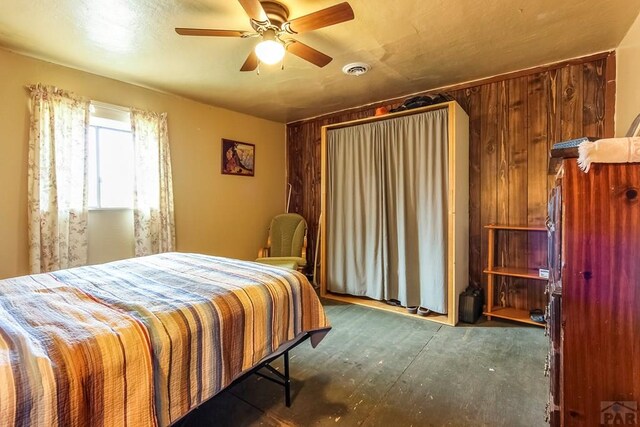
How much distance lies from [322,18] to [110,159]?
2488 mm

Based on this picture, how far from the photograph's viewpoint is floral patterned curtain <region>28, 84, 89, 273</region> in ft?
8.05

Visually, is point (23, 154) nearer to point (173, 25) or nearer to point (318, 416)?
point (173, 25)

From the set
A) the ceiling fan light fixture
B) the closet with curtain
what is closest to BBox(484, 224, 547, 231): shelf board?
the closet with curtain

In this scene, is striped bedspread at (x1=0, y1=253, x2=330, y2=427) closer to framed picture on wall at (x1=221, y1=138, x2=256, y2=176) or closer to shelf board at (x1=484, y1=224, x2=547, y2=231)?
shelf board at (x1=484, y1=224, x2=547, y2=231)

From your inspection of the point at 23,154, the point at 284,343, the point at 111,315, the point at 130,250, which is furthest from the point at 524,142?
the point at 23,154

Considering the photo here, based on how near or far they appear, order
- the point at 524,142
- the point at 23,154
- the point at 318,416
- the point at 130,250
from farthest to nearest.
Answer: the point at 130,250
the point at 524,142
the point at 23,154
the point at 318,416

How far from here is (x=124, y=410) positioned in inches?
35.5

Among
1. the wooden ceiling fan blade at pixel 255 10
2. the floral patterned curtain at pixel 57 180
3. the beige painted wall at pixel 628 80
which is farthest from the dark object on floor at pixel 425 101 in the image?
the floral patterned curtain at pixel 57 180

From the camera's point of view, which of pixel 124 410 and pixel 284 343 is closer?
pixel 124 410

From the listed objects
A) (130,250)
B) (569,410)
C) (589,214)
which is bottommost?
(569,410)

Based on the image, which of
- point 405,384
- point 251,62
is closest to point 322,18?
point 251,62

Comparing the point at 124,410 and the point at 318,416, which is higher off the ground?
the point at 124,410

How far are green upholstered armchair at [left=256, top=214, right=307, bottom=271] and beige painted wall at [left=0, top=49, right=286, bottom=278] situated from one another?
275 mm

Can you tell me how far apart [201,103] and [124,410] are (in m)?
3.42
